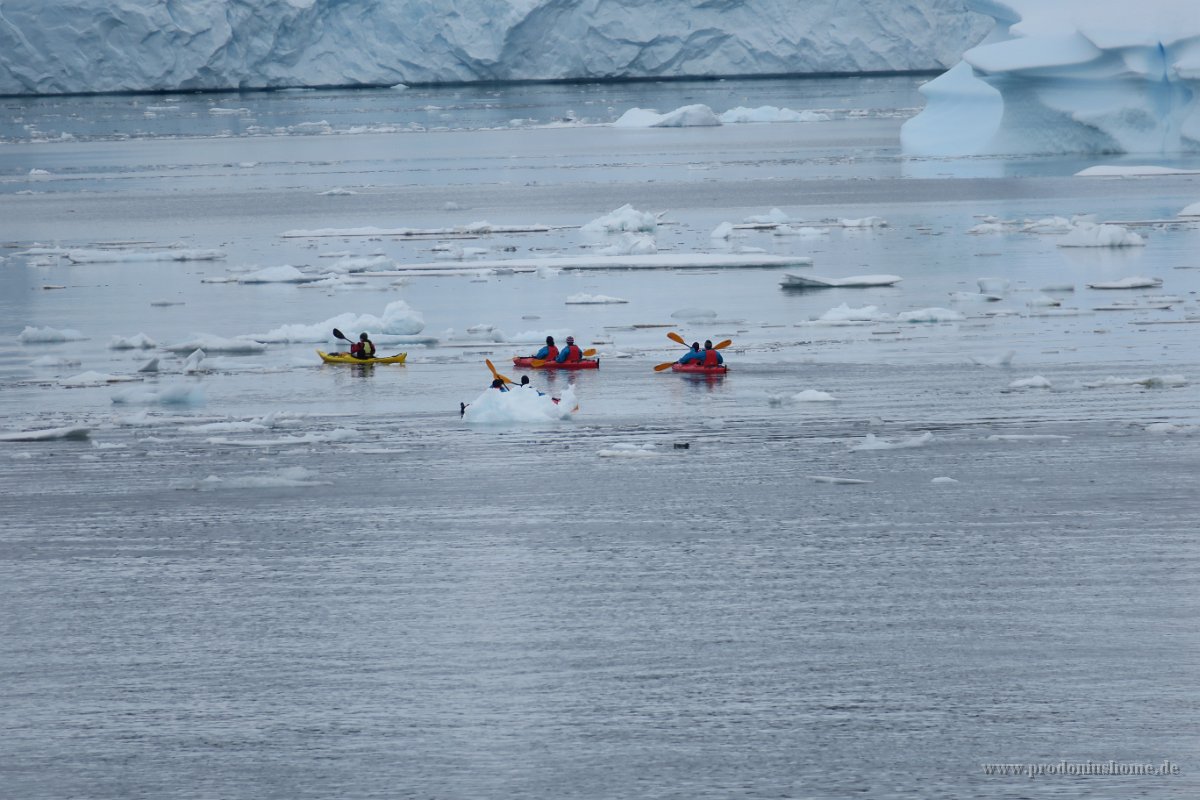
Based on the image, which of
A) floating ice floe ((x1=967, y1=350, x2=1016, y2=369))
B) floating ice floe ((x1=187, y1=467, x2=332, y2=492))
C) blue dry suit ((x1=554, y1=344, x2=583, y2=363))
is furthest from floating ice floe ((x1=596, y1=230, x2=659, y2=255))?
floating ice floe ((x1=187, y1=467, x2=332, y2=492))

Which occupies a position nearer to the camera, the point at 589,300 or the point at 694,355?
the point at 694,355

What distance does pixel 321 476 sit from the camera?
9867 mm

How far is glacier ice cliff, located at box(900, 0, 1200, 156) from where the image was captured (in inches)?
1116

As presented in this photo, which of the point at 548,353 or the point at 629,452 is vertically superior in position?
the point at 548,353

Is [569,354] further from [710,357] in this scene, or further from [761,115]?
[761,115]

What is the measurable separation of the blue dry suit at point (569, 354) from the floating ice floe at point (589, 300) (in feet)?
12.7

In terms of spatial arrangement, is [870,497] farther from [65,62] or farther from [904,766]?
[65,62]

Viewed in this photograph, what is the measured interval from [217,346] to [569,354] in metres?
3.19

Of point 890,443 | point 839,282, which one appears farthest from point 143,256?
point 890,443

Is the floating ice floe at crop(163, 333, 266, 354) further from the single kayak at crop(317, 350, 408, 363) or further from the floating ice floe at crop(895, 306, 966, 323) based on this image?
the floating ice floe at crop(895, 306, 966, 323)

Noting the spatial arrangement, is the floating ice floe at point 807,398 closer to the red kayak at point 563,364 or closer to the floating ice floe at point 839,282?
the red kayak at point 563,364

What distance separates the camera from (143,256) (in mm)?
22812

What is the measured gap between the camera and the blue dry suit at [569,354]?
13.3 metres

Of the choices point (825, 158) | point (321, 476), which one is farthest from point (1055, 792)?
point (825, 158)
